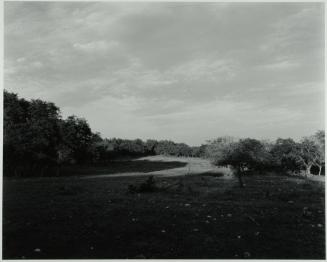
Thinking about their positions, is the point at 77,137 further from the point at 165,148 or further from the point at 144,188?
the point at 165,148

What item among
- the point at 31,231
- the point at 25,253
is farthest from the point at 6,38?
→ the point at 25,253

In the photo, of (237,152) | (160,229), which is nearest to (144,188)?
(237,152)

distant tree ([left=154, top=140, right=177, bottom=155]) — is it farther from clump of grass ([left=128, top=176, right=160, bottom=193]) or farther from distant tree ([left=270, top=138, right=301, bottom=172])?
clump of grass ([left=128, top=176, right=160, bottom=193])

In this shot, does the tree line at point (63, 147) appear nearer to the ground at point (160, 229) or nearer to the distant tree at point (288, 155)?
the distant tree at point (288, 155)

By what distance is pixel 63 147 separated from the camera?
40.2 meters

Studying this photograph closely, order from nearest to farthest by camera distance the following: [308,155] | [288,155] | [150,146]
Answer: [308,155] < [288,155] < [150,146]

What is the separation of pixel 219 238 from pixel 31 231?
20.3 feet

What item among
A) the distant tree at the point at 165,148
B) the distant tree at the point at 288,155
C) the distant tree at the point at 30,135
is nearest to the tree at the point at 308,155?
the distant tree at the point at 288,155

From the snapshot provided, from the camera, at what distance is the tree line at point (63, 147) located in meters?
22.5

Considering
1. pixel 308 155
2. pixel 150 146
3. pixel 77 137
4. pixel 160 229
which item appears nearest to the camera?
pixel 160 229

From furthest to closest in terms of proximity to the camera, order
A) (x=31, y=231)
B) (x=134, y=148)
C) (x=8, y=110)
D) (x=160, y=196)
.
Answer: (x=134, y=148), (x=8, y=110), (x=160, y=196), (x=31, y=231)

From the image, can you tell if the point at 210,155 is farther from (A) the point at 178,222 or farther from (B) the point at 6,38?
(B) the point at 6,38

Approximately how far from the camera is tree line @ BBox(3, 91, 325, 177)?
888 inches

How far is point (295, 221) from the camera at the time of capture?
42.0 ft
